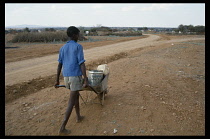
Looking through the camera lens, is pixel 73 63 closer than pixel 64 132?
Yes

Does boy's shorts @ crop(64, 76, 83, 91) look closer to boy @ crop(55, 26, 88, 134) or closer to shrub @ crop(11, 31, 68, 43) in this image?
boy @ crop(55, 26, 88, 134)

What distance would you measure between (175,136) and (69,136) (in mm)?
1902

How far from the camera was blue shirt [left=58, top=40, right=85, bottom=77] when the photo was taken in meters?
2.96

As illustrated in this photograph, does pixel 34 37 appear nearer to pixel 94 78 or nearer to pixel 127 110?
pixel 94 78

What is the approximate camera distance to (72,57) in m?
2.99

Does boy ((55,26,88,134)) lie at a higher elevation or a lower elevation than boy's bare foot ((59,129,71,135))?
higher

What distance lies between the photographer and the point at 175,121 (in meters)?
3.55

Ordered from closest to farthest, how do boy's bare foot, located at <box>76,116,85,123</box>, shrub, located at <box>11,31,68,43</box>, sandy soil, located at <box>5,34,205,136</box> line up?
sandy soil, located at <box>5,34,205,136</box> < boy's bare foot, located at <box>76,116,85,123</box> < shrub, located at <box>11,31,68,43</box>

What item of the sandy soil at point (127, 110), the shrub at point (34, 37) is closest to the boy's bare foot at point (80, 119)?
the sandy soil at point (127, 110)

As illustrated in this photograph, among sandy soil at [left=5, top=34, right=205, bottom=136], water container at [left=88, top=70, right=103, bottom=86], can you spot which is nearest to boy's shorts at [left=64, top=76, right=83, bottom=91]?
water container at [left=88, top=70, right=103, bottom=86]

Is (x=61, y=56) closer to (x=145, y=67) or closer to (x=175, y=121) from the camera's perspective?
(x=175, y=121)

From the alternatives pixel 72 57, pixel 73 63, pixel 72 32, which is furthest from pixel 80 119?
pixel 72 32

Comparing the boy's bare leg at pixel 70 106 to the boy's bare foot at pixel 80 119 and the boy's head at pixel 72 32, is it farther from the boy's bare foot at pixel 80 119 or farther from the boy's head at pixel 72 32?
the boy's head at pixel 72 32

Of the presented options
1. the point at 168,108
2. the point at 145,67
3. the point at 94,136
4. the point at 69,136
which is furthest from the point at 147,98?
the point at 145,67
